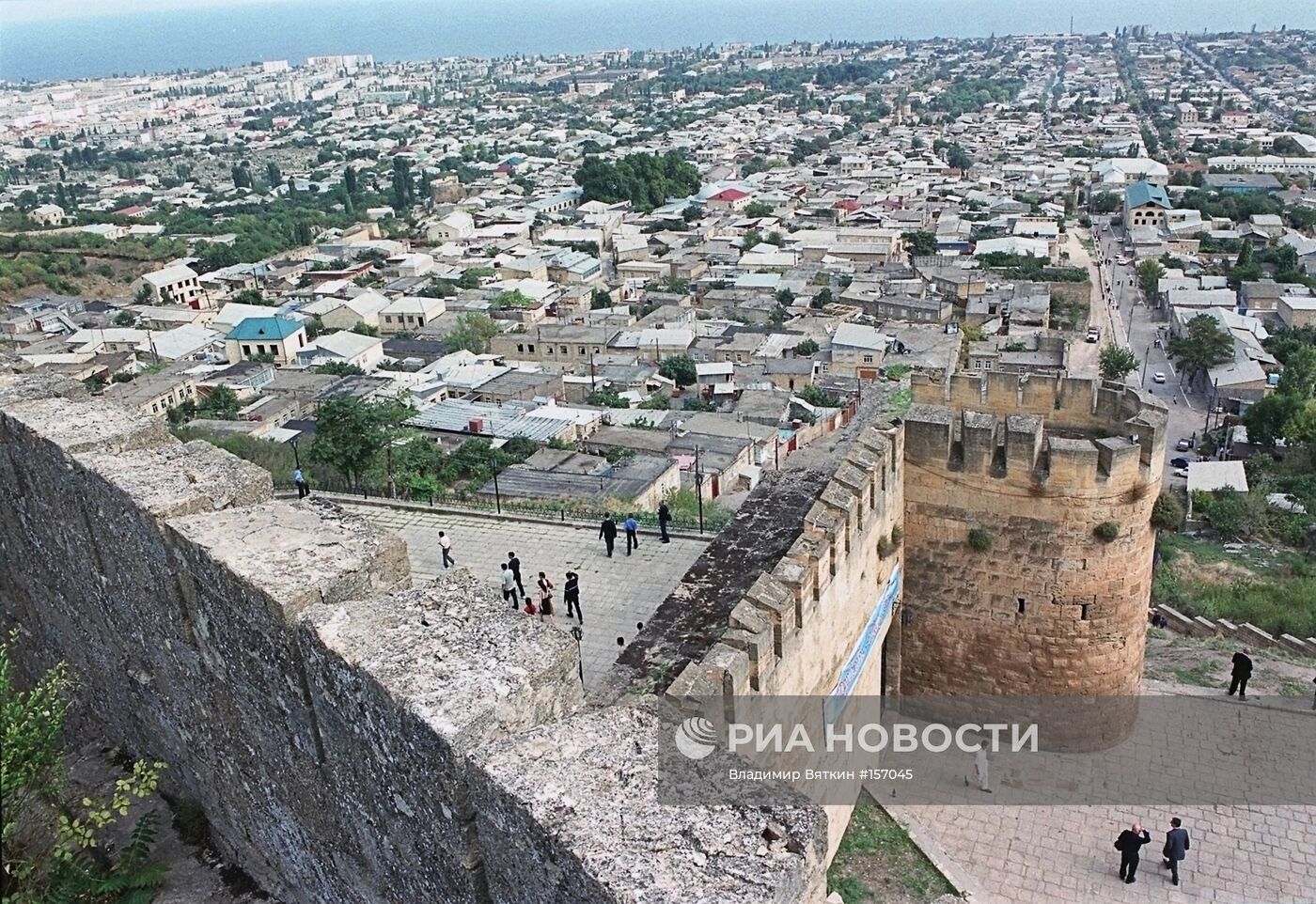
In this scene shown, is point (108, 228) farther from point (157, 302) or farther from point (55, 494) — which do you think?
point (55, 494)

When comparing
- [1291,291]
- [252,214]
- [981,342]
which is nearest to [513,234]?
[252,214]

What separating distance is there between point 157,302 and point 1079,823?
61.1 m

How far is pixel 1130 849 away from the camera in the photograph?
8.73m

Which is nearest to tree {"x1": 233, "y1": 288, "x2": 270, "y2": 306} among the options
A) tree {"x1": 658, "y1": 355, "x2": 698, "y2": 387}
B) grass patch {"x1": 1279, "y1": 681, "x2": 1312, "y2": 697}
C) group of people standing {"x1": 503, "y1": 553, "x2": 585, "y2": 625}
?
tree {"x1": 658, "y1": 355, "x2": 698, "y2": 387}

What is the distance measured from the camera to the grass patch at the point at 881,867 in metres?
8.64

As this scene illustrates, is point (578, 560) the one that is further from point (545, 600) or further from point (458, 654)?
point (458, 654)

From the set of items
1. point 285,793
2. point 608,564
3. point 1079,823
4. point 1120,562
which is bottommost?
point 1079,823

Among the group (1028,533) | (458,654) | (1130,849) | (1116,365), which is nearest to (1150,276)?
(1116,365)

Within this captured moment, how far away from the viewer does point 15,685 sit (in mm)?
8766

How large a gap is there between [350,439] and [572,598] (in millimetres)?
7808

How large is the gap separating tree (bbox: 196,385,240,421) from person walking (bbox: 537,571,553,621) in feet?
93.6

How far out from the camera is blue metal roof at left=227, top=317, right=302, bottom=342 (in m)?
48.3

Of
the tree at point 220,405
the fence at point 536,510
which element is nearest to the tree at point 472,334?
the tree at point 220,405

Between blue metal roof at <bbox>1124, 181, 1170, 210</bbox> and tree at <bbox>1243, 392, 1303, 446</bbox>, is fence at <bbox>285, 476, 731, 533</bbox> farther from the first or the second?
blue metal roof at <bbox>1124, 181, 1170, 210</bbox>
